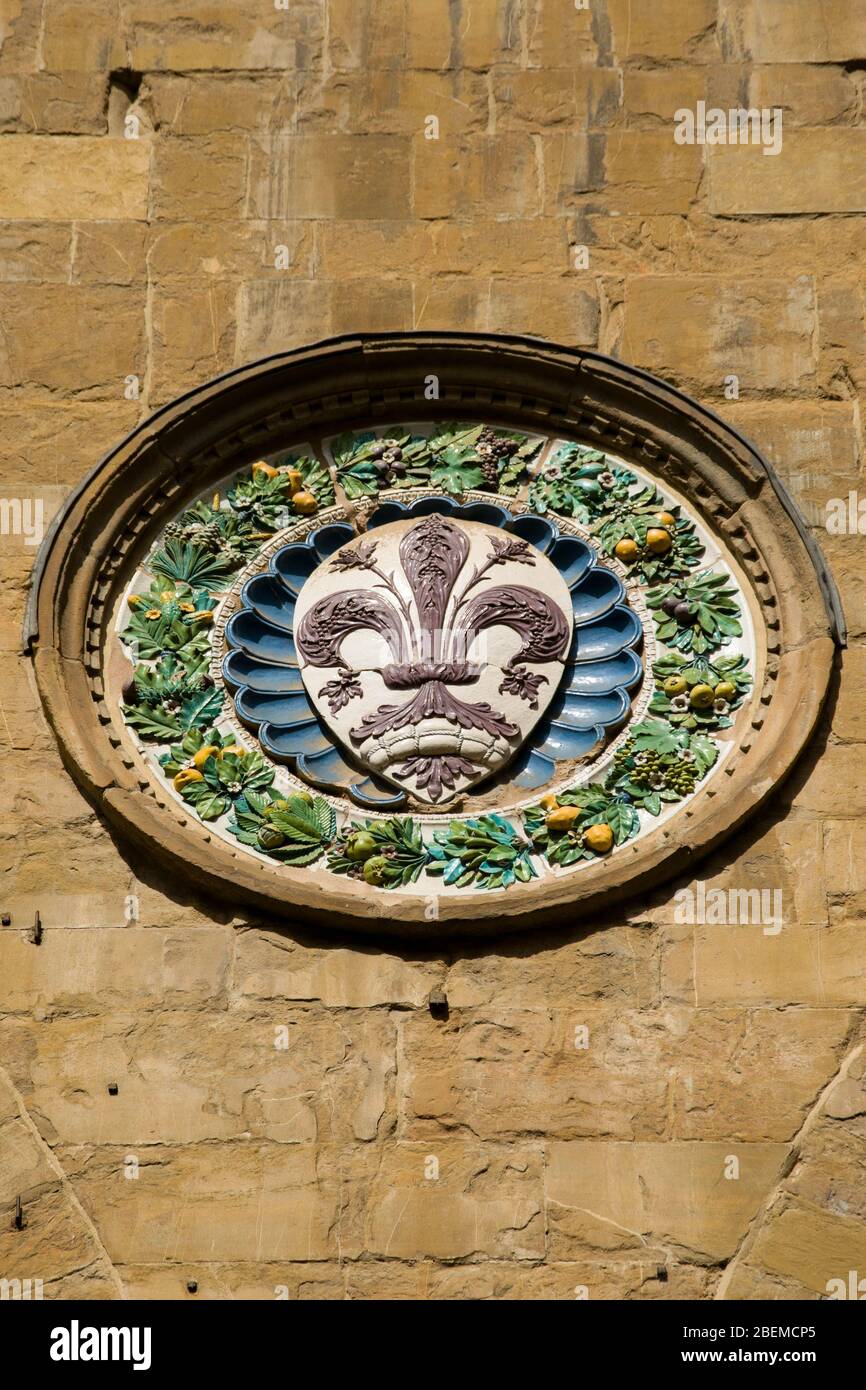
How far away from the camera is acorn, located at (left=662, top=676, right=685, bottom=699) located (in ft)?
32.6

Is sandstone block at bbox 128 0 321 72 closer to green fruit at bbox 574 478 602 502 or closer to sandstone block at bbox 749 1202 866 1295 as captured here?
green fruit at bbox 574 478 602 502


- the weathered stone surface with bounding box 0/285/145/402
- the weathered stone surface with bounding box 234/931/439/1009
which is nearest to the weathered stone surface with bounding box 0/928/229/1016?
the weathered stone surface with bounding box 234/931/439/1009

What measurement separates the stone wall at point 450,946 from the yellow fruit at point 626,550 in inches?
26.4

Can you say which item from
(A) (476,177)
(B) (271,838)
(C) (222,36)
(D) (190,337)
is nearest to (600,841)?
(B) (271,838)

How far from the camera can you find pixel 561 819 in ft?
31.6

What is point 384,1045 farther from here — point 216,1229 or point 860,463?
point 860,463

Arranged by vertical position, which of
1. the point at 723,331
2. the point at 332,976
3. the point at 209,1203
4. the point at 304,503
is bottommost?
the point at 209,1203

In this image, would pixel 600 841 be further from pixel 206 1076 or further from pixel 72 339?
pixel 72 339

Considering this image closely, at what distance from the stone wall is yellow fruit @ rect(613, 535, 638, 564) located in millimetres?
671

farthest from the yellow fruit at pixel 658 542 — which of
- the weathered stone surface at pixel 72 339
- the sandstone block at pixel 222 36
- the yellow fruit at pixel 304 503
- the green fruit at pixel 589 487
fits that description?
the sandstone block at pixel 222 36

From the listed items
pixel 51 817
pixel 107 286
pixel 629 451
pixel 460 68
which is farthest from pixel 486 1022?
pixel 460 68

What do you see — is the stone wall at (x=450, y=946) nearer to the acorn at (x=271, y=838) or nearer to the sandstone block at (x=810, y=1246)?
the sandstone block at (x=810, y=1246)

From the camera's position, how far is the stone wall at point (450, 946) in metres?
8.90

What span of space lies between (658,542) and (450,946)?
1.98 metres
